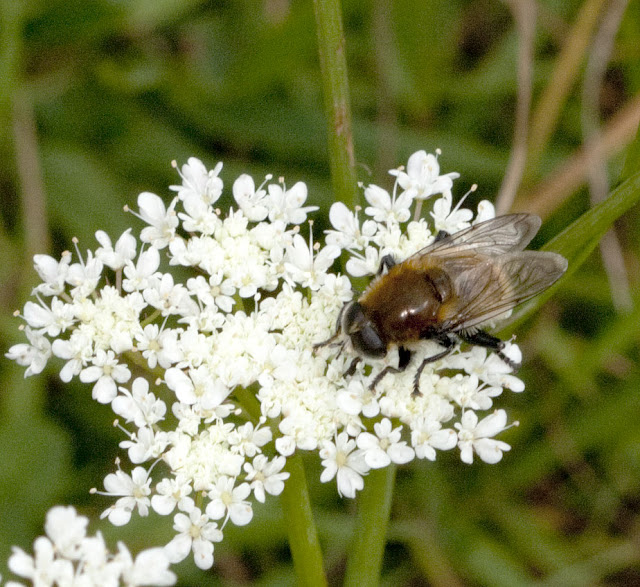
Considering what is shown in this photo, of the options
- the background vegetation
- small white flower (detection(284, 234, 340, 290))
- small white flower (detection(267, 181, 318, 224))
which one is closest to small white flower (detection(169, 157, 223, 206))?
small white flower (detection(267, 181, 318, 224))

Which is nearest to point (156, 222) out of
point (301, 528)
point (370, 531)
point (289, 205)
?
point (289, 205)

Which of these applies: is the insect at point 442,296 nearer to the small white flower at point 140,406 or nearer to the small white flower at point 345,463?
the small white flower at point 345,463

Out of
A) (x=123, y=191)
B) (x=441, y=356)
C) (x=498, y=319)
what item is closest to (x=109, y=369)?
(x=441, y=356)

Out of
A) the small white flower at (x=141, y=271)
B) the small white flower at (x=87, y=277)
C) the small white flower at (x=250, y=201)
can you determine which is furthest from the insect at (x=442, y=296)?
the small white flower at (x=87, y=277)

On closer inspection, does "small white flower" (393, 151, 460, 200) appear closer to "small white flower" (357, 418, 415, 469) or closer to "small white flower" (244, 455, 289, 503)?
"small white flower" (357, 418, 415, 469)

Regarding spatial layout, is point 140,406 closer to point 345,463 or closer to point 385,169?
point 345,463

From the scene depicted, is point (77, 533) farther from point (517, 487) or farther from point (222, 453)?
point (517, 487)
